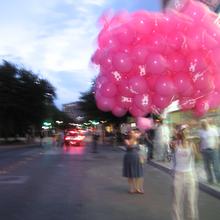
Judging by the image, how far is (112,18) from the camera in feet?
26.7

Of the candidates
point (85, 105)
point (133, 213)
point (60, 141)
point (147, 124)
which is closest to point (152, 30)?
point (147, 124)

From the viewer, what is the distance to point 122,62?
770 centimetres

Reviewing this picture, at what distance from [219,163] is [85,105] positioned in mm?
49446

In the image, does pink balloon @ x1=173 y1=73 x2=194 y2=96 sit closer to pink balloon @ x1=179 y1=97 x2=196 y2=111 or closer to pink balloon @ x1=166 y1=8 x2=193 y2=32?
pink balloon @ x1=179 y1=97 x2=196 y2=111

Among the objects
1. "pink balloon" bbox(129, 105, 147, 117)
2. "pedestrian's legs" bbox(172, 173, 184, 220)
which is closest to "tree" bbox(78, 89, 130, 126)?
"pedestrian's legs" bbox(172, 173, 184, 220)

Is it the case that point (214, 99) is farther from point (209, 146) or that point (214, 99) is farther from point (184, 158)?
point (209, 146)

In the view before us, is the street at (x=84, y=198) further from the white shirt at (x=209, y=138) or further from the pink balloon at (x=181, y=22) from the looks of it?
the pink balloon at (x=181, y=22)

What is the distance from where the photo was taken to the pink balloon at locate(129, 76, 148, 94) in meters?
7.81

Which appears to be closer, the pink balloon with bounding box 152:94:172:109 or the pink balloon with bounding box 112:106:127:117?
the pink balloon with bounding box 152:94:172:109

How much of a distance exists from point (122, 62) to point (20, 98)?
177ft

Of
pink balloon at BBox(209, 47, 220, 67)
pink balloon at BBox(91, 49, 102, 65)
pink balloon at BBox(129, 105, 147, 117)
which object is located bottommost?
pink balloon at BBox(129, 105, 147, 117)

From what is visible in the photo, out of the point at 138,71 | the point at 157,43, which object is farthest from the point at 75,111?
the point at 157,43

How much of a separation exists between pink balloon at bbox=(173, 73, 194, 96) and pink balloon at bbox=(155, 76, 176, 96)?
0.24 ft

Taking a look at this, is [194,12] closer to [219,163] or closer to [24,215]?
[24,215]
